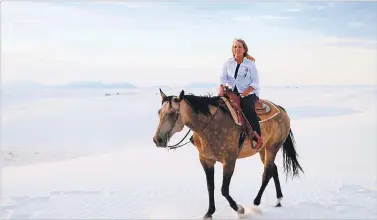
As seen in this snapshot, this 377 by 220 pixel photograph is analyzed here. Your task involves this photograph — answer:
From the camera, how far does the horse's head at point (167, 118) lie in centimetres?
513

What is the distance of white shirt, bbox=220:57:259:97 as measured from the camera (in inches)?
A: 220

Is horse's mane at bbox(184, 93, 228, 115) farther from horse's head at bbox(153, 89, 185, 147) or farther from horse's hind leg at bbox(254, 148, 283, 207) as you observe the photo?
horse's hind leg at bbox(254, 148, 283, 207)

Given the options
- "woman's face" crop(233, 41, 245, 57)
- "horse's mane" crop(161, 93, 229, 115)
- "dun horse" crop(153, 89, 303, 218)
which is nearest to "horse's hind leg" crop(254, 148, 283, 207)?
"dun horse" crop(153, 89, 303, 218)

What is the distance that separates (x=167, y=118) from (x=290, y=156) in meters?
2.82

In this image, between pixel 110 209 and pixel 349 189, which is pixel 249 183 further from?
pixel 110 209

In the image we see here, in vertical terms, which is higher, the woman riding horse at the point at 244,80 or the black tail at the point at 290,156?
the woman riding horse at the point at 244,80

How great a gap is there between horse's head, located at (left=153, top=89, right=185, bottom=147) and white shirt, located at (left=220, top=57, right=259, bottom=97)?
856 mm

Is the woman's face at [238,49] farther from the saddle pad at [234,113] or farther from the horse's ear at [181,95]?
the horse's ear at [181,95]

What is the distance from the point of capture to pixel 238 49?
5535mm

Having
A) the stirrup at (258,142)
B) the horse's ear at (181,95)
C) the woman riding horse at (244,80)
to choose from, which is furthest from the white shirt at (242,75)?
the horse's ear at (181,95)

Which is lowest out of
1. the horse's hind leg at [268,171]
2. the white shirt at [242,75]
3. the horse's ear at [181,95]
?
the horse's hind leg at [268,171]

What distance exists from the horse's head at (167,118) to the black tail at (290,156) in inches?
99.6

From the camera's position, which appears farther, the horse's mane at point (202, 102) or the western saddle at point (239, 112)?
the western saddle at point (239, 112)

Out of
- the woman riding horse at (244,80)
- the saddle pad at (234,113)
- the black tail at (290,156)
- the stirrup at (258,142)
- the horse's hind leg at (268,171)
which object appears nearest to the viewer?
the woman riding horse at (244,80)
